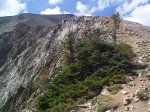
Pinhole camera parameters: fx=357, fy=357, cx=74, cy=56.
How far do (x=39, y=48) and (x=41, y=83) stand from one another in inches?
982

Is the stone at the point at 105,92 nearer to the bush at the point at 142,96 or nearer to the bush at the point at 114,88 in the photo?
the bush at the point at 114,88

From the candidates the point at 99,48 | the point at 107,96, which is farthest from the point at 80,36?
the point at 107,96

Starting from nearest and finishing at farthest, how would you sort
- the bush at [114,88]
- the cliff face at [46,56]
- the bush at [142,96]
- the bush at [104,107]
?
the bush at [104,107] < the bush at [142,96] < the bush at [114,88] < the cliff face at [46,56]

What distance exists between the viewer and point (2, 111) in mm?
72062

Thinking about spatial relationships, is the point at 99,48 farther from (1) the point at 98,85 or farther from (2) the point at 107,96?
(2) the point at 107,96

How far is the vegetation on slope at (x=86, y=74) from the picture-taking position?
36.4 meters

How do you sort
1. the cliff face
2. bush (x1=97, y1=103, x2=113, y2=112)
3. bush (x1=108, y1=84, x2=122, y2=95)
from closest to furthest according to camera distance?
bush (x1=97, y1=103, x2=113, y2=112) < bush (x1=108, y1=84, x2=122, y2=95) < the cliff face

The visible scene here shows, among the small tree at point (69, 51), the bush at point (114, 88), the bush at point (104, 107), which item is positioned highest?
the small tree at point (69, 51)

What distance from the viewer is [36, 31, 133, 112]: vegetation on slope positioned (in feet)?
119

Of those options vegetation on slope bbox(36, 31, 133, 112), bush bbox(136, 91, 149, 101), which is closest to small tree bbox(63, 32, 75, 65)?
vegetation on slope bbox(36, 31, 133, 112)

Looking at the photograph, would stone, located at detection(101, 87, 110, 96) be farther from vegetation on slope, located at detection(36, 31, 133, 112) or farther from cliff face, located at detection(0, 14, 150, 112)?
cliff face, located at detection(0, 14, 150, 112)

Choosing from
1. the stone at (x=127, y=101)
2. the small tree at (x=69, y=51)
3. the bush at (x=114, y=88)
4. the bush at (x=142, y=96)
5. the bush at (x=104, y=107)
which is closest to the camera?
the bush at (x=104, y=107)

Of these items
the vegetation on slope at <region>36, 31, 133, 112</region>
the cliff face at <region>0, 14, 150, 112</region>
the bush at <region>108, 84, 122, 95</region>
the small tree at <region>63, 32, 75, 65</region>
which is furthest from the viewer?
the cliff face at <region>0, 14, 150, 112</region>

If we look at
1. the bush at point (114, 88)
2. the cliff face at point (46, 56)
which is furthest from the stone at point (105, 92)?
the cliff face at point (46, 56)
